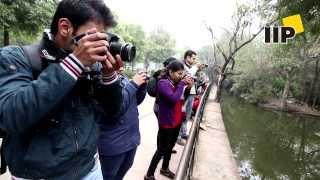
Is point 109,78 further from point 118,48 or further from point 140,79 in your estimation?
point 140,79

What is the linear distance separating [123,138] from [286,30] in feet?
15.6

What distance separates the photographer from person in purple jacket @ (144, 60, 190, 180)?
4.44m

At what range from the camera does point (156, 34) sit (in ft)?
212

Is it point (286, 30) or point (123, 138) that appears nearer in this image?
point (123, 138)

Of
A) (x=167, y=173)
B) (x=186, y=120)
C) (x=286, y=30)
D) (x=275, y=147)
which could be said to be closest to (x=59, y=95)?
(x=167, y=173)

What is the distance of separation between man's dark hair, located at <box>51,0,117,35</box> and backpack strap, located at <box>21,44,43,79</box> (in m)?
0.12

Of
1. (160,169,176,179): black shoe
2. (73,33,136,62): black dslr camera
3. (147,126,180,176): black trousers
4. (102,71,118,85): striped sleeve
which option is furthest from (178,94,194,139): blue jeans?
(73,33,136,62): black dslr camera

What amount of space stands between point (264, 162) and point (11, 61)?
479 inches

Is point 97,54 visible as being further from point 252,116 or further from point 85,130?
point 252,116

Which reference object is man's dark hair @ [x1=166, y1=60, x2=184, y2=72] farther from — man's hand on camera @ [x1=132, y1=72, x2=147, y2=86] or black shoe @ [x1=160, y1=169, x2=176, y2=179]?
black shoe @ [x1=160, y1=169, x2=176, y2=179]

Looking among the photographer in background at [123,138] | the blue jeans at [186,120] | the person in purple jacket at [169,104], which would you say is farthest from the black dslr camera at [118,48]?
the blue jeans at [186,120]

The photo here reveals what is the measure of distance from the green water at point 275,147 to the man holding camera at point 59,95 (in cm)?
965

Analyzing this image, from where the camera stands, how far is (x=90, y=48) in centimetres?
146

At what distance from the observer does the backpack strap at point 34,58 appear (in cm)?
156
